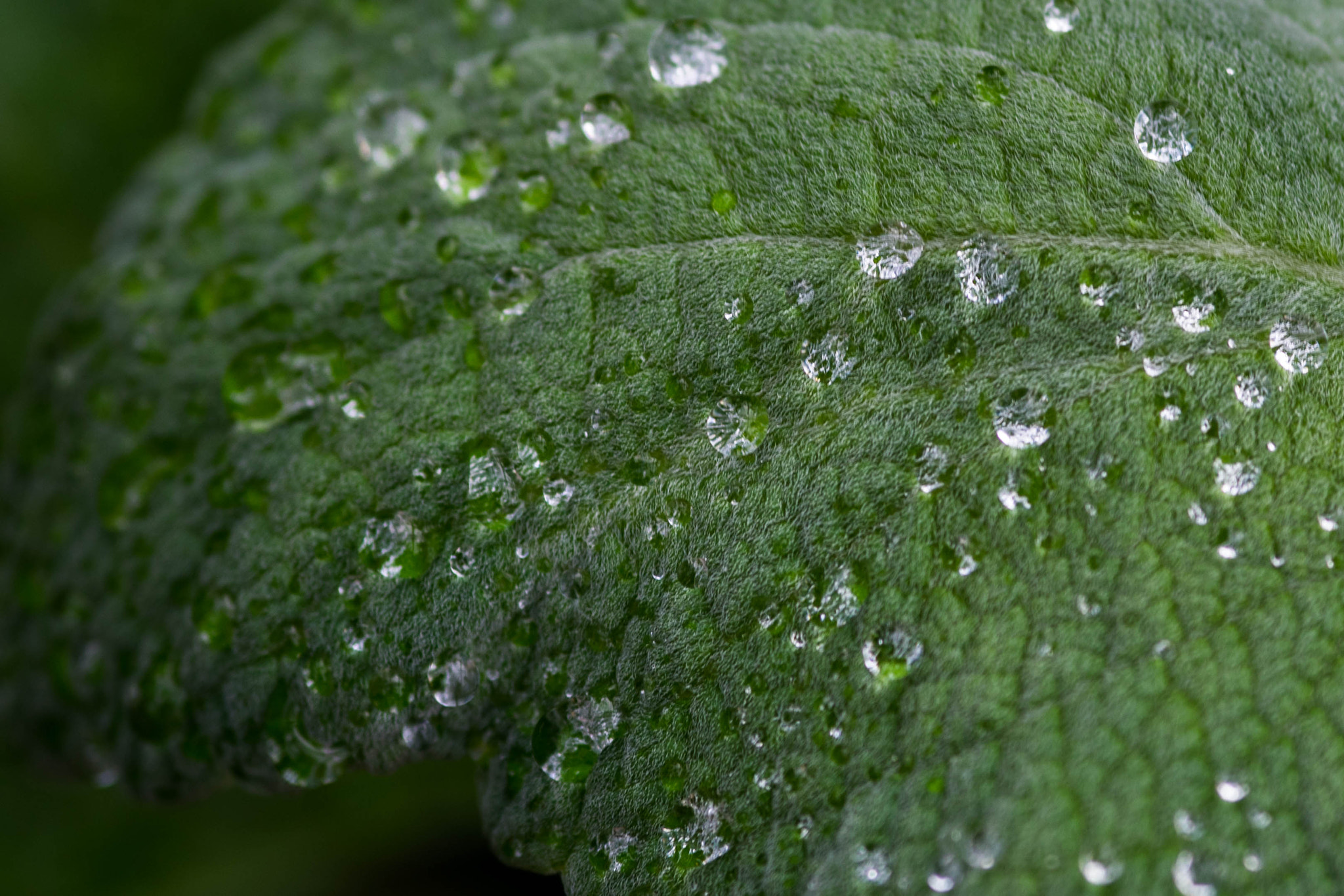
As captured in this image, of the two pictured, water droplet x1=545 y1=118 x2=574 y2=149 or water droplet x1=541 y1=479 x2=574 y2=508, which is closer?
water droplet x1=541 y1=479 x2=574 y2=508

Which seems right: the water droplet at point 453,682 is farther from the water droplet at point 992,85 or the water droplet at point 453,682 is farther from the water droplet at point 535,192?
the water droplet at point 992,85

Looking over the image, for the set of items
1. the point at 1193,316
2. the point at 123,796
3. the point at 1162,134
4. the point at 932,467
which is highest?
the point at 1162,134

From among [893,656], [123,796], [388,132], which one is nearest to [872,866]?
[893,656]

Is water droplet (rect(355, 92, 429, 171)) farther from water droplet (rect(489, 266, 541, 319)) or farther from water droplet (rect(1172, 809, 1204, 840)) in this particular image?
water droplet (rect(1172, 809, 1204, 840))

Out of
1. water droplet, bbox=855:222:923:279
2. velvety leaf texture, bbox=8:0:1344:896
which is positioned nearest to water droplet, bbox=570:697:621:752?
velvety leaf texture, bbox=8:0:1344:896

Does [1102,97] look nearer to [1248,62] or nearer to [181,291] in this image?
[1248,62]

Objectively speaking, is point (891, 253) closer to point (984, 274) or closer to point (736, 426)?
point (984, 274)

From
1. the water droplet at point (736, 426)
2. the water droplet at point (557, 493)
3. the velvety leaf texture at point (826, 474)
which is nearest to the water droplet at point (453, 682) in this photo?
the velvety leaf texture at point (826, 474)

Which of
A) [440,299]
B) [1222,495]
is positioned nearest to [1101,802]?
[1222,495]
